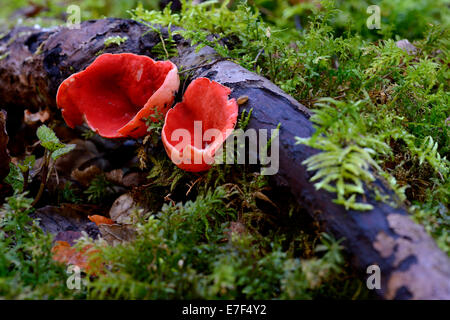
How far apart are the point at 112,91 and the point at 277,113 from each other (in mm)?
1088

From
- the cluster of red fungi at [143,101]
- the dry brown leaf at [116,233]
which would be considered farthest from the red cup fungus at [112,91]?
the dry brown leaf at [116,233]

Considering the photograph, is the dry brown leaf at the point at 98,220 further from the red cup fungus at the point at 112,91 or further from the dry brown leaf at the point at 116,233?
the red cup fungus at the point at 112,91

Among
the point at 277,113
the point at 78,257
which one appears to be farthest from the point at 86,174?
the point at 277,113

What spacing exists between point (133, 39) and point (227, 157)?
46.3 inches

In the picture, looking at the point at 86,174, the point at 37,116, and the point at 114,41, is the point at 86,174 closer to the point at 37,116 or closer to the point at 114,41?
the point at 37,116

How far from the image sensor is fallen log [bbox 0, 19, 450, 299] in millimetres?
1224

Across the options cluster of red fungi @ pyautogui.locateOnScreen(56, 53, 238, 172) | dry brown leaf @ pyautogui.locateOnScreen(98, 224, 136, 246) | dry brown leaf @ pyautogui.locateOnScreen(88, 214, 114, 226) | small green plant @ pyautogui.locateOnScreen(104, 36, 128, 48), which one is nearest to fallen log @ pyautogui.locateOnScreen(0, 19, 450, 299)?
small green plant @ pyautogui.locateOnScreen(104, 36, 128, 48)

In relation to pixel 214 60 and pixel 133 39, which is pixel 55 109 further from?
pixel 214 60

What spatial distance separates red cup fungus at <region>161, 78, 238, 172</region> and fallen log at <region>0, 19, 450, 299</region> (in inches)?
3.6

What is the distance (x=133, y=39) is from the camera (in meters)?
2.37

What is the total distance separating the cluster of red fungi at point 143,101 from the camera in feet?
5.91

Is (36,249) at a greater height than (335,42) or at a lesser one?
lesser
